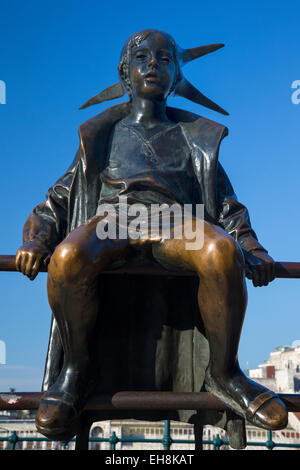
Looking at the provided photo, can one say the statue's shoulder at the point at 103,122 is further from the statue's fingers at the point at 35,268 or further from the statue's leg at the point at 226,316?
the statue's leg at the point at 226,316

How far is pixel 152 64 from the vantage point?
2471 mm

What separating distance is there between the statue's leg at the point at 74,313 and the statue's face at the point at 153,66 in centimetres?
103

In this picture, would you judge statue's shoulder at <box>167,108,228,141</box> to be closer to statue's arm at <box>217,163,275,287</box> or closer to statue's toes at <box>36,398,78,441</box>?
statue's arm at <box>217,163,275,287</box>

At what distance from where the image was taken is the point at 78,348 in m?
1.84

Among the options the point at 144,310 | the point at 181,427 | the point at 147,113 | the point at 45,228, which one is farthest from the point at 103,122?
the point at 181,427

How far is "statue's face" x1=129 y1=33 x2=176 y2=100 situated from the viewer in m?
2.48

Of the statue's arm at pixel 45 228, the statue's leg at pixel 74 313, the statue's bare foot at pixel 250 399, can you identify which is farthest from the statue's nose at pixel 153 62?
the statue's bare foot at pixel 250 399

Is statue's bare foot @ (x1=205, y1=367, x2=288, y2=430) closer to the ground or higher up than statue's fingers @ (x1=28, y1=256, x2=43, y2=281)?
closer to the ground

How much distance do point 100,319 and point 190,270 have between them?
1.92 feet

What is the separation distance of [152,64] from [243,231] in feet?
3.39

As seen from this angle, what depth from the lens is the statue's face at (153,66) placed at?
2482 mm

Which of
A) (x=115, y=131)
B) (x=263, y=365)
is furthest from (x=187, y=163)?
(x=263, y=365)

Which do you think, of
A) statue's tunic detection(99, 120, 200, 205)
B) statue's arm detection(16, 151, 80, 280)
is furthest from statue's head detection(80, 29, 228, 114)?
statue's arm detection(16, 151, 80, 280)

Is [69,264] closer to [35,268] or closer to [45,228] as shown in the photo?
[35,268]
